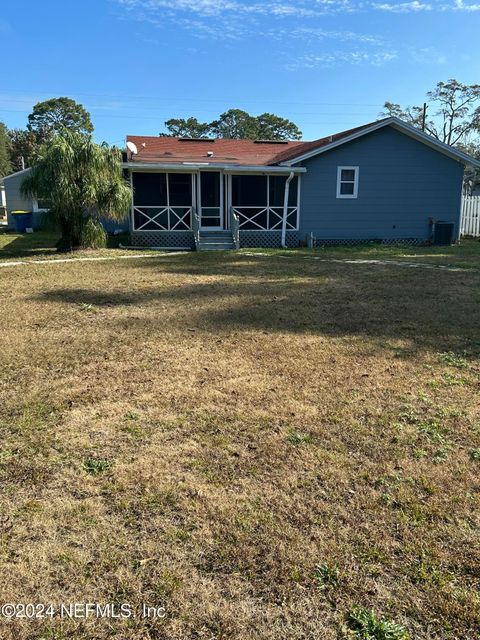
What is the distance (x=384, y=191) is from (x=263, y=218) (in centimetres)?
435

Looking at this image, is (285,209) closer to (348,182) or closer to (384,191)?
(348,182)

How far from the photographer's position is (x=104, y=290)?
26.8 ft

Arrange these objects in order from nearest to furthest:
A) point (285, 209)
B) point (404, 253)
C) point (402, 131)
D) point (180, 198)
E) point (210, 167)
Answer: point (404, 253) < point (210, 167) < point (285, 209) < point (402, 131) < point (180, 198)

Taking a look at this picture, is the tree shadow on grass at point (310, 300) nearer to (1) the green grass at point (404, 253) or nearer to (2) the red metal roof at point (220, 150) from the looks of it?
(1) the green grass at point (404, 253)

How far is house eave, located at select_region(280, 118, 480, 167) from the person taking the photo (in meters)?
16.0

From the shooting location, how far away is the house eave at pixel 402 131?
1600cm

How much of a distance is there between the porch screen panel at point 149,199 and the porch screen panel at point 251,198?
98.7 inches

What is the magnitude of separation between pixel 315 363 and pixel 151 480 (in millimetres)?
2316

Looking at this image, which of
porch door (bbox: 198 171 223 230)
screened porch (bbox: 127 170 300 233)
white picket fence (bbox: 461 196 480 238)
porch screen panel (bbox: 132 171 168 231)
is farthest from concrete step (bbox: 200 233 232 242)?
white picket fence (bbox: 461 196 480 238)

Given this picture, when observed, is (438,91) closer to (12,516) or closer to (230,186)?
(230,186)

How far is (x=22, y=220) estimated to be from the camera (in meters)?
21.7

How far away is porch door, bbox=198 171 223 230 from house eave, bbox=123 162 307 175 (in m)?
1.04

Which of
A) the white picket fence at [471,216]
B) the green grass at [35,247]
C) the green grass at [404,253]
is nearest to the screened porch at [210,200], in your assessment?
the green grass at [35,247]

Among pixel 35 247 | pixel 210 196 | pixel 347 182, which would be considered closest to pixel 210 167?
pixel 210 196
